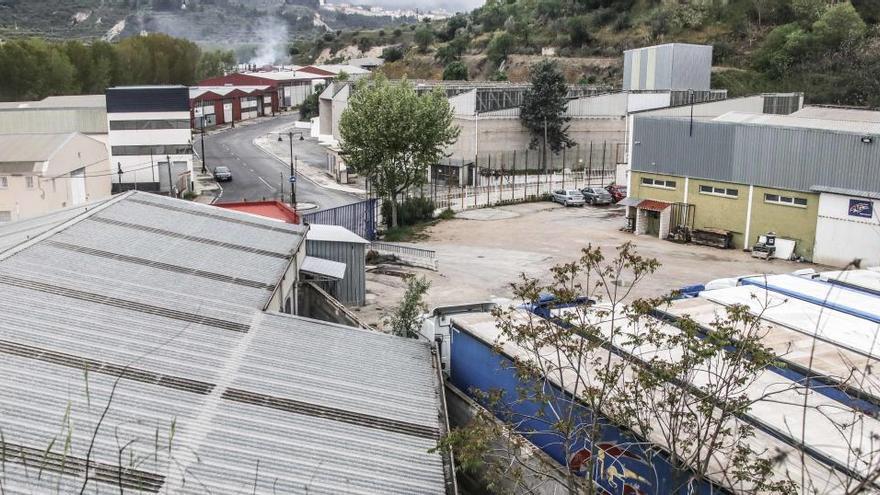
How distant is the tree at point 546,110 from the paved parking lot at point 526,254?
11886mm

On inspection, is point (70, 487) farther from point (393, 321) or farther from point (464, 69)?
point (464, 69)

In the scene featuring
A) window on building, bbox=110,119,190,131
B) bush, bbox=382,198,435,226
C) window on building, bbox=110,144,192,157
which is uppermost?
window on building, bbox=110,119,190,131

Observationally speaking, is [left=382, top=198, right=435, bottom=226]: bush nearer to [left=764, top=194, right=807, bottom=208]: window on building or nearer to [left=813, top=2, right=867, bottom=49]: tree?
[left=764, top=194, right=807, bottom=208]: window on building

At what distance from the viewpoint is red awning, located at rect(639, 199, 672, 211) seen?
33344mm

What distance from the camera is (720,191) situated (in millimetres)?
31859

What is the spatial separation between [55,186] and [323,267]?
2260cm

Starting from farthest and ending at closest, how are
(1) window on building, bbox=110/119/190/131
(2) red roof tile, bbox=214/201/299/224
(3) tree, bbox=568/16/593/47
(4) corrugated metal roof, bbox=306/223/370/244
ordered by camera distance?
(3) tree, bbox=568/16/593/47
(1) window on building, bbox=110/119/190/131
(2) red roof tile, bbox=214/201/299/224
(4) corrugated metal roof, bbox=306/223/370/244

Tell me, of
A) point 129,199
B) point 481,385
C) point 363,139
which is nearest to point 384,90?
point 363,139

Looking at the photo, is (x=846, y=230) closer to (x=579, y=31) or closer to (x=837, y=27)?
(x=837, y=27)

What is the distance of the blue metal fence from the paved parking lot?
8.54 ft

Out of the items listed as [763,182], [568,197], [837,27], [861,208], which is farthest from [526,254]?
[837,27]

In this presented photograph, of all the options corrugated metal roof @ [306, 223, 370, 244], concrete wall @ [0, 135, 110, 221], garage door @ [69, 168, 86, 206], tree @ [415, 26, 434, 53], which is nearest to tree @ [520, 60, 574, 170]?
concrete wall @ [0, 135, 110, 221]

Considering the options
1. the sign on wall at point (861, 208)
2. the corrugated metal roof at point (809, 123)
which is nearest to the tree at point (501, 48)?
the corrugated metal roof at point (809, 123)

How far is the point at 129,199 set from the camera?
1950 cm
